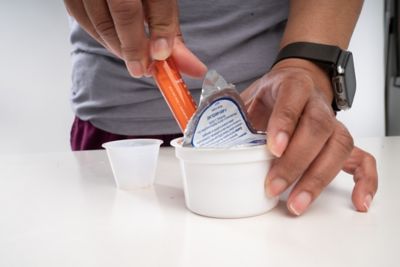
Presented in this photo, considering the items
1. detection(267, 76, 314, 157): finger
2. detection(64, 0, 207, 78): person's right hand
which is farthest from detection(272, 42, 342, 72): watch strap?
detection(64, 0, 207, 78): person's right hand

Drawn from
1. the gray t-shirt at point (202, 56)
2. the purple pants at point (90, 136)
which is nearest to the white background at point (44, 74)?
the purple pants at point (90, 136)

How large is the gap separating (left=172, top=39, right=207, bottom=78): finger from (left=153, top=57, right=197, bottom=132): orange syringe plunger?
0.02 m

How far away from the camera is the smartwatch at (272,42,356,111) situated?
1.79ft

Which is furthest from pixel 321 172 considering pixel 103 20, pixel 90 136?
pixel 90 136

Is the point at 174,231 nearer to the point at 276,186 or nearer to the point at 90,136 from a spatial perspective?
the point at 276,186

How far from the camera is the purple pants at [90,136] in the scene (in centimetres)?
84

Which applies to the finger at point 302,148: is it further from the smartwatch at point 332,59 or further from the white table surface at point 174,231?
the smartwatch at point 332,59

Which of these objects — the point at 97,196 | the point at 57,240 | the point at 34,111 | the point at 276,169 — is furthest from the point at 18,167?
the point at 34,111

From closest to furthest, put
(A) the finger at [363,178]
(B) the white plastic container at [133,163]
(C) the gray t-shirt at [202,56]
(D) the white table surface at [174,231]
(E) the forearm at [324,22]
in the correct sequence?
(D) the white table surface at [174,231] < (A) the finger at [363,178] < (B) the white plastic container at [133,163] < (E) the forearm at [324,22] < (C) the gray t-shirt at [202,56]

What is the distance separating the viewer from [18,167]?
69 centimetres

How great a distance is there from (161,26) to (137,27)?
0.03 metres

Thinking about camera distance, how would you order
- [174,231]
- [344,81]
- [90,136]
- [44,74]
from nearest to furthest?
[174,231]
[344,81]
[90,136]
[44,74]

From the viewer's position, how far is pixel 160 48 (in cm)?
41

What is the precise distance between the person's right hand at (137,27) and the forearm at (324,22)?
0.26m
